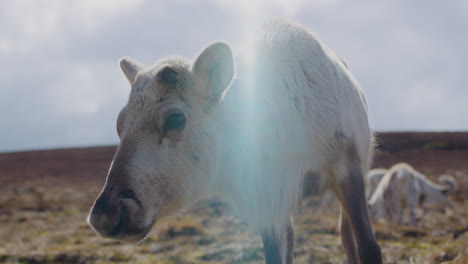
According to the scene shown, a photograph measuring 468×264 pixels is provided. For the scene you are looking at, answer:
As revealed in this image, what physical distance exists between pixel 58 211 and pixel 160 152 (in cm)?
1915

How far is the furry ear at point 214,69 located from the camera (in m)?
3.14

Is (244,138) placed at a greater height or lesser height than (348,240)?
greater

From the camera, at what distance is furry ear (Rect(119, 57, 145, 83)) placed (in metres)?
3.81

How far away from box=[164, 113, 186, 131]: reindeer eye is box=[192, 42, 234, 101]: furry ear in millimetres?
284

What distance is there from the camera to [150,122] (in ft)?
9.95

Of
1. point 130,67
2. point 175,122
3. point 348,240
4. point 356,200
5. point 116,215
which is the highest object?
point 130,67

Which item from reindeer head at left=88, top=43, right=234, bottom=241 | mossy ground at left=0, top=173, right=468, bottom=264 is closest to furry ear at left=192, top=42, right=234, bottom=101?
reindeer head at left=88, top=43, right=234, bottom=241

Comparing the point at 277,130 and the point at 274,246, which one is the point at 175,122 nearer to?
the point at 277,130

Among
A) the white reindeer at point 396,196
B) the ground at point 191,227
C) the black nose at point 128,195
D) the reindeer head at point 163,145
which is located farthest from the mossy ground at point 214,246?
the white reindeer at point 396,196

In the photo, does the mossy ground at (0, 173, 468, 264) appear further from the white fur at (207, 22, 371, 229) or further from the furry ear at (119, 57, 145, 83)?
the furry ear at (119, 57, 145, 83)

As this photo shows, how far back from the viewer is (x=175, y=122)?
3.11m

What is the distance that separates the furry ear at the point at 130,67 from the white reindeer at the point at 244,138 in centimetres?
1

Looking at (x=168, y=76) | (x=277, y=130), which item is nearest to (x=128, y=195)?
(x=168, y=76)

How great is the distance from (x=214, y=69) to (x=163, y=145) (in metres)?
0.64
